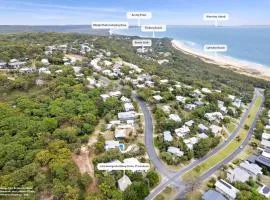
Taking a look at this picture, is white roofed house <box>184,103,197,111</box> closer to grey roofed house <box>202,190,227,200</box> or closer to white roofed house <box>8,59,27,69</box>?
grey roofed house <box>202,190,227,200</box>

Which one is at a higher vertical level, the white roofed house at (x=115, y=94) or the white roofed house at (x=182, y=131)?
the white roofed house at (x=115, y=94)

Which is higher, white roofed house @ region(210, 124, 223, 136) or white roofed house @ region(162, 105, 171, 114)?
white roofed house @ region(162, 105, 171, 114)

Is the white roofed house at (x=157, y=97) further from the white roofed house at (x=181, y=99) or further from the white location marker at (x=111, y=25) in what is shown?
the white location marker at (x=111, y=25)

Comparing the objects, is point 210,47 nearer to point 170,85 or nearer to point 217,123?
point 217,123

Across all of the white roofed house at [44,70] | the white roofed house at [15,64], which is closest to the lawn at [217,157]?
the white roofed house at [44,70]

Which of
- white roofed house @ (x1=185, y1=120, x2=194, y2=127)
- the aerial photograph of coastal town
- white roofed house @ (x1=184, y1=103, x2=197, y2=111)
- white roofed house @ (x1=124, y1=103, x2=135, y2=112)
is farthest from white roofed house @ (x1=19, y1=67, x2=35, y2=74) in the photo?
white roofed house @ (x1=185, y1=120, x2=194, y2=127)

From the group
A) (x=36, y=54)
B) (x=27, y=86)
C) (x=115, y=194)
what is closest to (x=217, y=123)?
(x=115, y=194)
